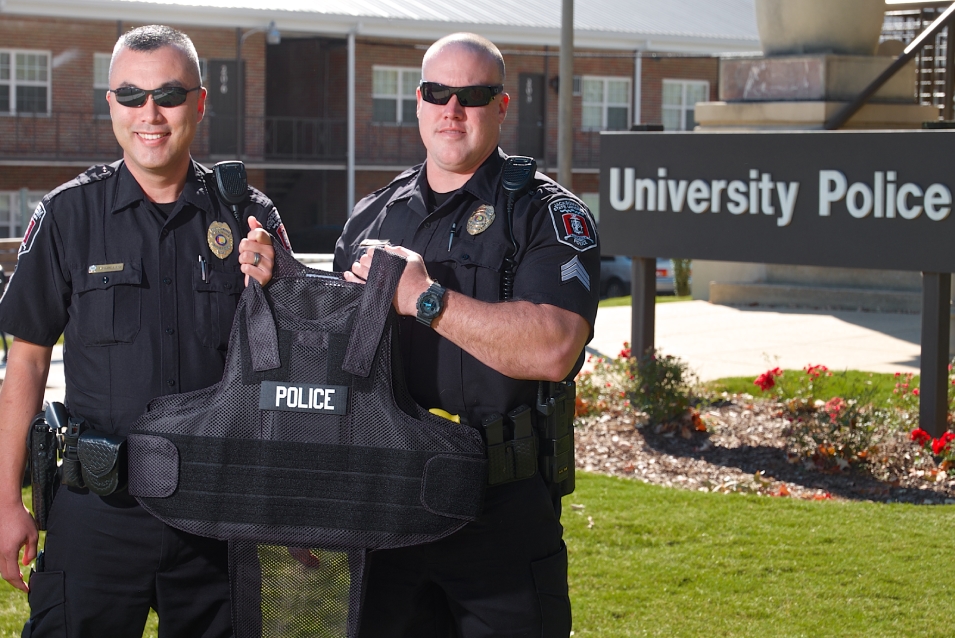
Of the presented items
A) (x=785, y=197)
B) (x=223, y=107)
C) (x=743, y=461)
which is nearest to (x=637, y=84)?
(x=223, y=107)

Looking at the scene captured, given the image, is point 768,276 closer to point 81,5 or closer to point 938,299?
point 938,299

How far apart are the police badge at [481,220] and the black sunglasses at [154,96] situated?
2.75ft

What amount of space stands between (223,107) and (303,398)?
24.1 meters

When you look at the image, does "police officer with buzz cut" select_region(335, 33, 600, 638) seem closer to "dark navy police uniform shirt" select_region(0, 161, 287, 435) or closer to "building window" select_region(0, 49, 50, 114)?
"dark navy police uniform shirt" select_region(0, 161, 287, 435)

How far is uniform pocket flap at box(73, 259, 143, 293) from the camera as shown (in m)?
3.04

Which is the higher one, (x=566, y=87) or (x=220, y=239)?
(x=566, y=87)

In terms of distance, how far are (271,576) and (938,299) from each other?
16.6 ft

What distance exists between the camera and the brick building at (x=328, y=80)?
23938mm

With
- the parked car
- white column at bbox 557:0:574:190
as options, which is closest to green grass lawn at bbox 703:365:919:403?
white column at bbox 557:0:574:190

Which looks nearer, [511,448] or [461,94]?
[511,448]

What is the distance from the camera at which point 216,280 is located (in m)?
3.10

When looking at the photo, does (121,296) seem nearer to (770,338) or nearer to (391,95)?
(770,338)

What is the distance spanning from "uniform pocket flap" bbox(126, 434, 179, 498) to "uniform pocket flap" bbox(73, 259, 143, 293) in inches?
19.6

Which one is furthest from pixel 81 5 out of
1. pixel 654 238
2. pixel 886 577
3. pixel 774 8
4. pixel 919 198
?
pixel 886 577
